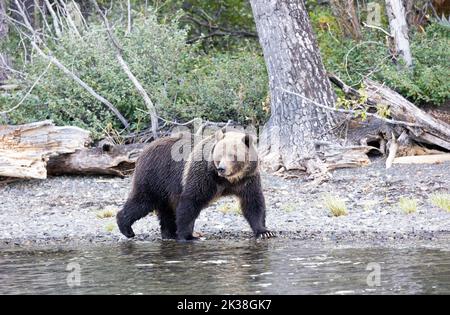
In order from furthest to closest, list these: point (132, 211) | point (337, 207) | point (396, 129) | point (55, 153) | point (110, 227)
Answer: point (396, 129)
point (55, 153)
point (110, 227)
point (337, 207)
point (132, 211)

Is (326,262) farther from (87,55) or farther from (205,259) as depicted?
(87,55)

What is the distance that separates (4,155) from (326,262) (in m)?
5.75

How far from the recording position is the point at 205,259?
9.25m

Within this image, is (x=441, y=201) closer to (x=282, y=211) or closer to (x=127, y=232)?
(x=282, y=211)

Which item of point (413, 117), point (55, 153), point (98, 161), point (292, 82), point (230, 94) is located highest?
point (292, 82)

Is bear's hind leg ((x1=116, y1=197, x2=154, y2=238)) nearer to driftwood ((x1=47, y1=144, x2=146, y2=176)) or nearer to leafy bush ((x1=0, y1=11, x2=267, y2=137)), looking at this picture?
driftwood ((x1=47, y1=144, x2=146, y2=176))

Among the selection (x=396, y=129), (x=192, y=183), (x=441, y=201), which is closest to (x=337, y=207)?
(x=441, y=201)

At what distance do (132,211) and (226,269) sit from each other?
7.07 feet

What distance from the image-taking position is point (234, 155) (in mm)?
9672

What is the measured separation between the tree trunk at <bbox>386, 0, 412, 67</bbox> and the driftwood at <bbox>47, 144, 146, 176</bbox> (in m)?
4.31

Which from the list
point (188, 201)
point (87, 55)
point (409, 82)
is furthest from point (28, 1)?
point (188, 201)

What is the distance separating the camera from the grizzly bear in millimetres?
9812

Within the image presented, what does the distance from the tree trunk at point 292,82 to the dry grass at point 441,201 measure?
2.66m

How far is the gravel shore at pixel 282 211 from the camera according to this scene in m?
10.4
